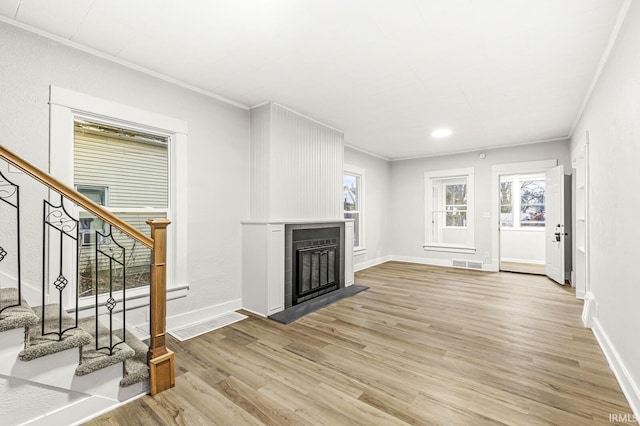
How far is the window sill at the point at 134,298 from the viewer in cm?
258

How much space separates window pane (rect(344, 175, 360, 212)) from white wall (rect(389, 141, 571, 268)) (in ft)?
5.05

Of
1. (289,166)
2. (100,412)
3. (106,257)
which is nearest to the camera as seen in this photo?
(100,412)

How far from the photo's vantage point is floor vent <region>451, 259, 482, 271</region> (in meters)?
6.36

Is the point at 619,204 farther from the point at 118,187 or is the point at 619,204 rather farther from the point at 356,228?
the point at 356,228

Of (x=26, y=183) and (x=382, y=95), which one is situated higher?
(x=382, y=95)

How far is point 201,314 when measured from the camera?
11.1 ft

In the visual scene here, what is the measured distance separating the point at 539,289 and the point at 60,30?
6.63m

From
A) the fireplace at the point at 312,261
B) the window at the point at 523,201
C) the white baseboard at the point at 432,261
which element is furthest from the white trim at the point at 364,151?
the window at the point at 523,201

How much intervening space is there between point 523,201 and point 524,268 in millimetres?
1963

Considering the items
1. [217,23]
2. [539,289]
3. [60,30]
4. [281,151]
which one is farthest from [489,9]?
[539,289]

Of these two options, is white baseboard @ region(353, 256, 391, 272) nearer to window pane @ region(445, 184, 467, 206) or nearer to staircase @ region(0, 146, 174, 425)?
window pane @ region(445, 184, 467, 206)

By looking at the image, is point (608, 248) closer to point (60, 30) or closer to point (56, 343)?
point (56, 343)

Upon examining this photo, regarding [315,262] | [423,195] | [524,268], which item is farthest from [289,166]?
[524,268]

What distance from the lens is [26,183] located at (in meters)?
2.28
